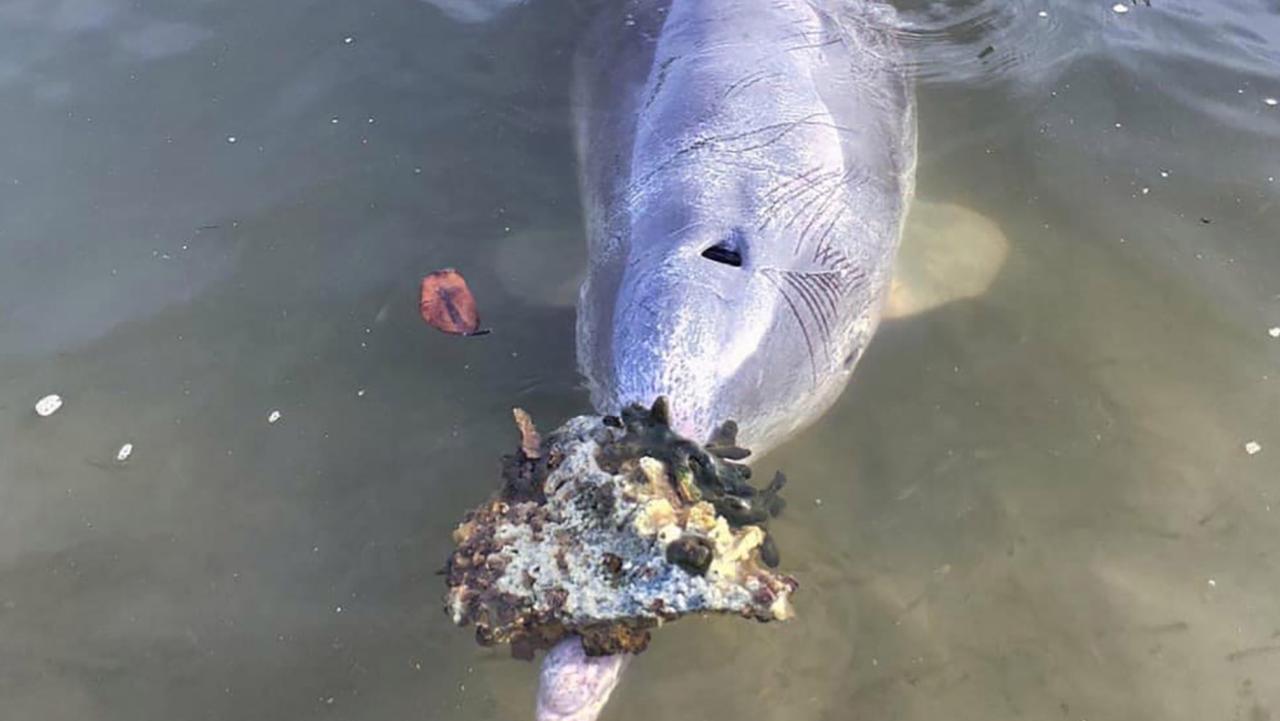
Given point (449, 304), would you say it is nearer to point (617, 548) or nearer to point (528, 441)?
point (528, 441)

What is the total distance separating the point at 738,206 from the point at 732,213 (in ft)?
0.19

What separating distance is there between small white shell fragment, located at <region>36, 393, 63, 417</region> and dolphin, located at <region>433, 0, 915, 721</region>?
2.54 m

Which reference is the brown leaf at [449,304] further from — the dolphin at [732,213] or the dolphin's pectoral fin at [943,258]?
the dolphin's pectoral fin at [943,258]

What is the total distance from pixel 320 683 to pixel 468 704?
1.97ft

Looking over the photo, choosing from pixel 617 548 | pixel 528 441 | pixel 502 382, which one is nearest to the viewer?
pixel 617 548

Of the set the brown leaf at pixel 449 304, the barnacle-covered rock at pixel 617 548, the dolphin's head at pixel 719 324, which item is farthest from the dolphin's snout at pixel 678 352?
the brown leaf at pixel 449 304

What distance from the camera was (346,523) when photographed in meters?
4.48

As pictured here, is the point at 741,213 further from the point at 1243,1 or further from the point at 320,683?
the point at 1243,1

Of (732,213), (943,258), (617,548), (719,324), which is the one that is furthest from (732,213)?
(943,258)

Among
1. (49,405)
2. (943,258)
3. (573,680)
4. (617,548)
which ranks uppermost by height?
(617,548)

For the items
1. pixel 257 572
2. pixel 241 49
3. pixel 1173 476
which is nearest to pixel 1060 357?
pixel 1173 476

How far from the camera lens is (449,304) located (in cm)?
524

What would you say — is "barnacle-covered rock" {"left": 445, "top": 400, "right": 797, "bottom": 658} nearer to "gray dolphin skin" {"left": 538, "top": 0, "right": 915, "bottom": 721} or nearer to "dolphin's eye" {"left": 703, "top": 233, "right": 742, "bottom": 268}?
"gray dolphin skin" {"left": 538, "top": 0, "right": 915, "bottom": 721}

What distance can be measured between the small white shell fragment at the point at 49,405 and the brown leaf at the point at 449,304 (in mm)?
1749
